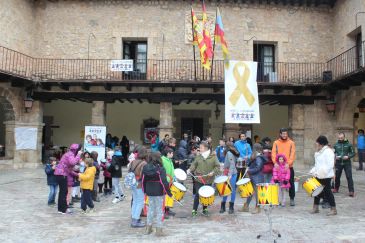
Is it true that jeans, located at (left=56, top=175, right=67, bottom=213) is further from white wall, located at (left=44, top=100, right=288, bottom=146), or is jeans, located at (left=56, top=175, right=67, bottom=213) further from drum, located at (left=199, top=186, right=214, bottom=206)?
white wall, located at (left=44, top=100, right=288, bottom=146)

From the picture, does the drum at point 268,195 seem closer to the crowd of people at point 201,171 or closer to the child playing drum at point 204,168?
the crowd of people at point 201,171

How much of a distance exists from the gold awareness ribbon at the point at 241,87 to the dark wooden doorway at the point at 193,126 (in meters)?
7.09

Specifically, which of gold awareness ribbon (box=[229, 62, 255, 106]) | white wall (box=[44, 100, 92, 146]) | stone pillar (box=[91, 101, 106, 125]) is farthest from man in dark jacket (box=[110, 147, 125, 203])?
white wall (box=[44, 100, 92, 146])

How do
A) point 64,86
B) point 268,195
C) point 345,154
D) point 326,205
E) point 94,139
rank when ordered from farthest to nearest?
point 64,86 → point 94,139 → point 345,154 → point 326,205 → point 268,195

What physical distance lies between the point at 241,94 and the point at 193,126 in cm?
740

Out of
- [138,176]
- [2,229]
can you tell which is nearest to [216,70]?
[138,176]

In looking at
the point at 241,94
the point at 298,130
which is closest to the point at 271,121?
the point at 298,130

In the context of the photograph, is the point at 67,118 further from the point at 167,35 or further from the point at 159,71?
the point at 167,35

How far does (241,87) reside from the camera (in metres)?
10.8

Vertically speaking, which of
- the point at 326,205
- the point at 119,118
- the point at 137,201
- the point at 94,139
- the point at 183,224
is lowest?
the point at 183,224

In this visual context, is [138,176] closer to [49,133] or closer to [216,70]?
[216,70]

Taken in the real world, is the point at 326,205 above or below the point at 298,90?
below

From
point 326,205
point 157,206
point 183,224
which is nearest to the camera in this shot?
point 157,206

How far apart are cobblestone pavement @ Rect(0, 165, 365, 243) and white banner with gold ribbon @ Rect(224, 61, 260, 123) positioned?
2907 millimetres
